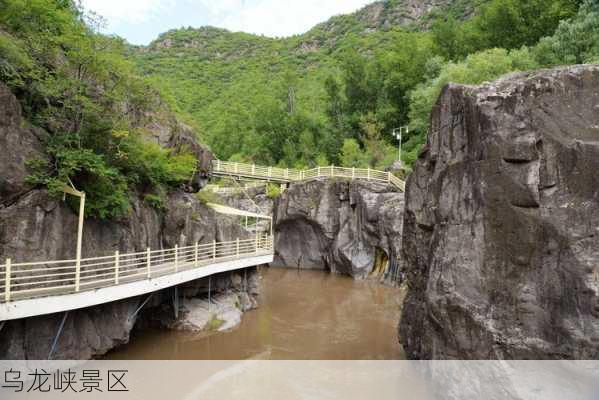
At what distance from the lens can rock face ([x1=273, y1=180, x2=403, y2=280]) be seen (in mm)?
24453

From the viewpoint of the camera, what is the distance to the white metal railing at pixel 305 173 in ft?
89.5

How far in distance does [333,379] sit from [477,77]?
2101 centimetres

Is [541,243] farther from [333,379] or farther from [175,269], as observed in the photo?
[175,269]

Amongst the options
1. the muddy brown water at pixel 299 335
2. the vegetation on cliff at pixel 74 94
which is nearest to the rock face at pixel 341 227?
the muddy brown water at pixel 299 335

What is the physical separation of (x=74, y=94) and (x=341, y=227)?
793 inches

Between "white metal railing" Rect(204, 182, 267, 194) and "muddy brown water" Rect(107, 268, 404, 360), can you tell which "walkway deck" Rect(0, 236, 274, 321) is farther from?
"white metal railing" Rect(204, 182, 267, 194)

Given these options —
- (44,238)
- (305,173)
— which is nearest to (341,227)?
(305,173)

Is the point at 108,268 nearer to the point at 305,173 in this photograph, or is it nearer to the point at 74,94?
the point at 74,94

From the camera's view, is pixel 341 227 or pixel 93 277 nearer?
pixel 93 277

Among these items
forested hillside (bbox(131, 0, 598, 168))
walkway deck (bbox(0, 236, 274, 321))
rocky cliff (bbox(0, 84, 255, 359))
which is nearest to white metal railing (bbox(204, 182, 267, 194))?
forested hillside (bbox(131, 0, 598, 168))

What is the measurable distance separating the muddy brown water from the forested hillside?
A: 9576 millimetres

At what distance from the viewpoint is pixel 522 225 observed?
6.93 m

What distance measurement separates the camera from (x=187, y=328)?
1380 cm

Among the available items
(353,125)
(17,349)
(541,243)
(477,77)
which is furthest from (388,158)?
(17,349)
